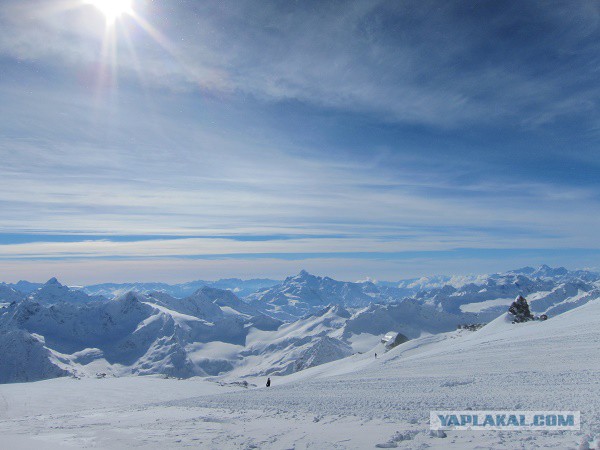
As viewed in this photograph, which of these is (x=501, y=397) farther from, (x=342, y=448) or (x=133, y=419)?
(x=133, y=419)

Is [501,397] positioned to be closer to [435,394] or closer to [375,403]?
[435,394]

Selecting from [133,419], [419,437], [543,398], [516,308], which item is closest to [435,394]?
[543,398]

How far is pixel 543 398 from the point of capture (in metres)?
13.0

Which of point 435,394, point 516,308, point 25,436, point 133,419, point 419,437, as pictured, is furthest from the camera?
point 516,308

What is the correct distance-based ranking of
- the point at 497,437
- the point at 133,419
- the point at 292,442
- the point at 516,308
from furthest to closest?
1. the point at 516,308
2. the point at 133,419
3. the point at 292,442
4. the point at 497,437

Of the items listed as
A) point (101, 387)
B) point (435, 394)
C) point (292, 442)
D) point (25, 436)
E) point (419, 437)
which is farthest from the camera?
point (101, 387)

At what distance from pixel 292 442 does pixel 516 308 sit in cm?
5471

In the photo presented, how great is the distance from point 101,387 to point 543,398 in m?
40.7

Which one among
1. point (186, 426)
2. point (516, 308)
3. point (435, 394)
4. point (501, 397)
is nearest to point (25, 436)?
point (186, 426)

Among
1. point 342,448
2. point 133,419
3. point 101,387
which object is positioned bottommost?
point 101,387

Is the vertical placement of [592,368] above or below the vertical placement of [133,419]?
above

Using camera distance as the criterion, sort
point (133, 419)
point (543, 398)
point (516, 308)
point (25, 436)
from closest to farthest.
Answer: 1. point (543, 398)
2. point (25, 436)
3. point (133, 419)
4. point (516, 308)

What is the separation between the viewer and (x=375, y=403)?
15.1 meters

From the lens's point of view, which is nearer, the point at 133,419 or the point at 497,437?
the point at 497,437
